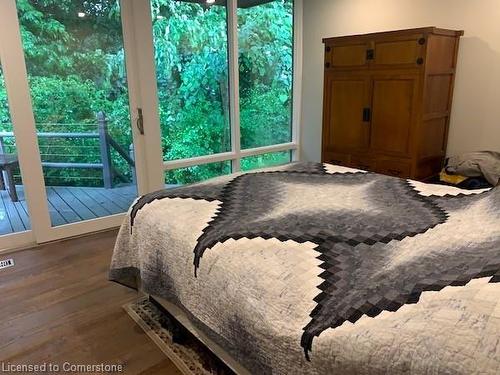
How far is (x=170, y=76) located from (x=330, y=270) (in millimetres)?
2961

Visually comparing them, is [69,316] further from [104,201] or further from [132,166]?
[132,166]

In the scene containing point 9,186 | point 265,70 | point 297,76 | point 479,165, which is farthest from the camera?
point 297,76

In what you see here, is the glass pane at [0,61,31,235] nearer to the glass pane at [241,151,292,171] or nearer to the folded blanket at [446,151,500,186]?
the glass pane at [241,151,292,171]

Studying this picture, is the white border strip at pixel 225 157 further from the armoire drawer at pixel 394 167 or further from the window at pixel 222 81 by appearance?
the armoire drawer at pixel 394 167

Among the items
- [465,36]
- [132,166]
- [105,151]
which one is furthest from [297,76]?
[105,151]

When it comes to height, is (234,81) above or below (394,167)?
above

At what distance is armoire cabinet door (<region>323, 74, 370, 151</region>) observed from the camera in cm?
336

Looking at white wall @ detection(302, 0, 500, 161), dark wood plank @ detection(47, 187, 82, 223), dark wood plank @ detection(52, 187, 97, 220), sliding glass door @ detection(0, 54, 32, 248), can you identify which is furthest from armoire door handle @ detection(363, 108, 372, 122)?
sliding glass door @ detection(0, 54, 32, 248)

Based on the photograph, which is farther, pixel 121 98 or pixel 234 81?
pixel 234 81

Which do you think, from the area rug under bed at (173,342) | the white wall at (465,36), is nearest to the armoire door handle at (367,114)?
the white wall at (465,36)

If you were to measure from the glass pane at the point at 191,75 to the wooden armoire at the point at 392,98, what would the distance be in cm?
112

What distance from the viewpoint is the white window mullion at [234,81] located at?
3.84 metres

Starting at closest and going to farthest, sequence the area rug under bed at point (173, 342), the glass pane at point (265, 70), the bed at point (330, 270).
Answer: the bed at point (330, 270) < the area rug under bed at point (173, 342) < the glass pane at point (265, 70)

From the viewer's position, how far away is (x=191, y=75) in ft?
12.3
